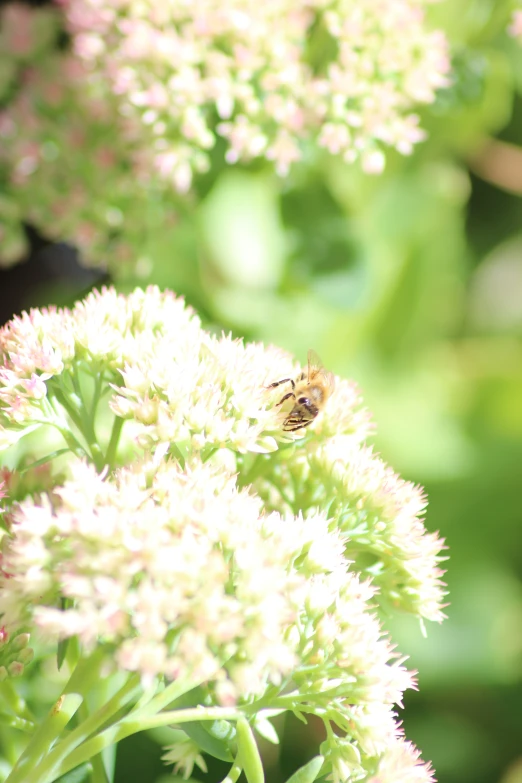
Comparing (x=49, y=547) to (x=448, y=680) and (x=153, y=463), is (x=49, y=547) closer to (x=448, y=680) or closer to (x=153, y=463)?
(x=153, y=463)

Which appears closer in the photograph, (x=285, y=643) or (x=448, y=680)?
(x=285, y=643)

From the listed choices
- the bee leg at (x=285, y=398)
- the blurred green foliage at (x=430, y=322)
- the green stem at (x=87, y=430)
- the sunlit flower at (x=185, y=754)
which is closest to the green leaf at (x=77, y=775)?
the sunlit flower at (x=185, y=754)

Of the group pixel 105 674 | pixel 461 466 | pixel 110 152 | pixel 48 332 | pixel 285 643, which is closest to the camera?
pixel 105 674

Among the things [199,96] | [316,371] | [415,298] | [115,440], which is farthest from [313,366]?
[415,298]

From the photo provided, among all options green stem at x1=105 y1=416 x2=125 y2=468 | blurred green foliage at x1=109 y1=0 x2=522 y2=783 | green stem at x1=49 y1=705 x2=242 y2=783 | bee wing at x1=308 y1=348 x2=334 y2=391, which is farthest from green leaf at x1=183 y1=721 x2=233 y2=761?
blurred green foliage at x1=109 y1=0 x2=522 y2=783

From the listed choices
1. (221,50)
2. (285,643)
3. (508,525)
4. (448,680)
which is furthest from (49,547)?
(508,525)
